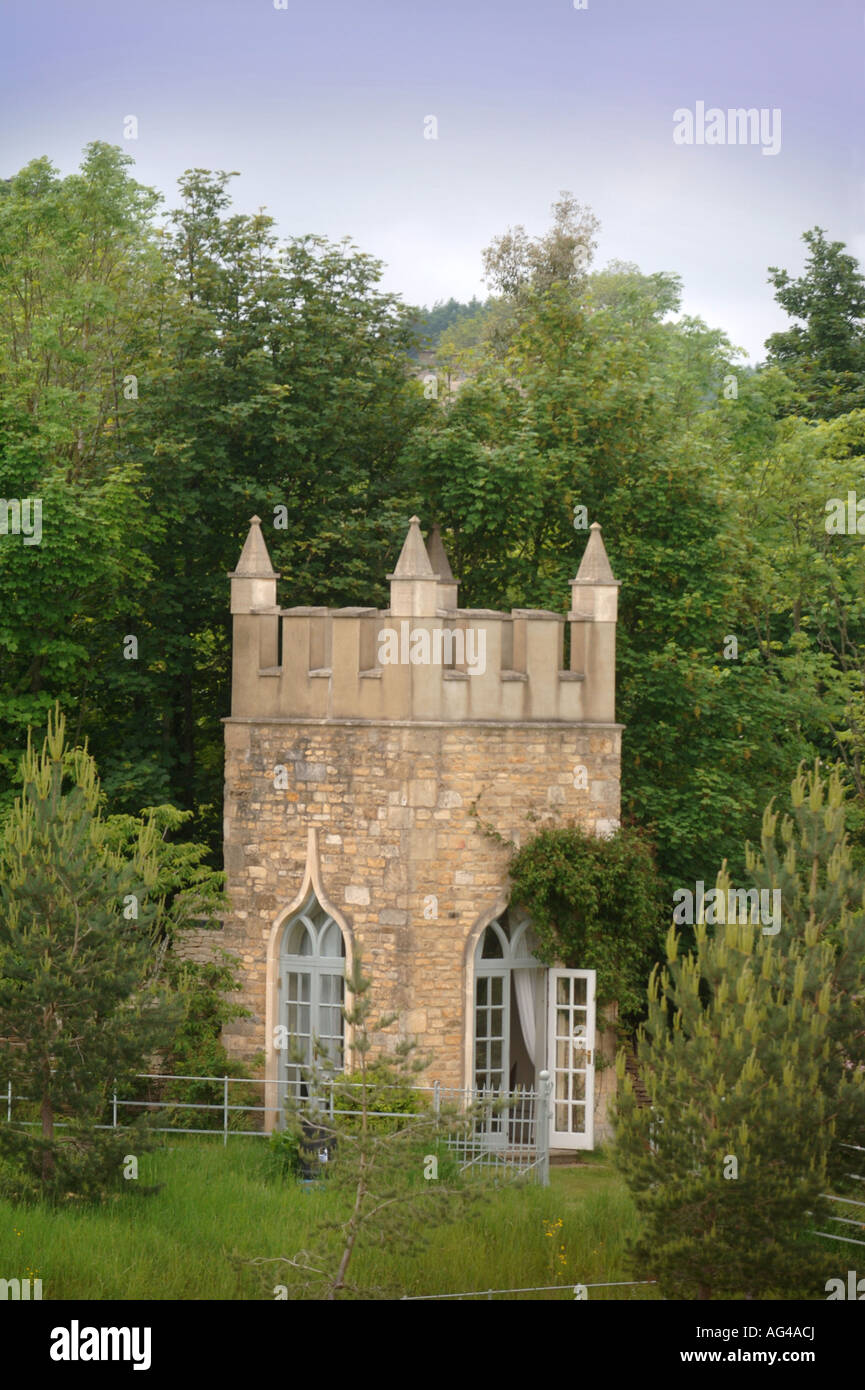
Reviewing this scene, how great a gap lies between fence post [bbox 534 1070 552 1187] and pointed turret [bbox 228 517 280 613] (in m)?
6.29

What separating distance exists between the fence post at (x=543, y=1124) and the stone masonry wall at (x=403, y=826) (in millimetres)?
958

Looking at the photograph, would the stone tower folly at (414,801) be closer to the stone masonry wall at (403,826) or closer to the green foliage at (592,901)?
the stone masonry wall at (403,826)

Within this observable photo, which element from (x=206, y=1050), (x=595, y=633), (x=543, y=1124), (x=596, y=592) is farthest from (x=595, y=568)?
(x=206, y=1050)

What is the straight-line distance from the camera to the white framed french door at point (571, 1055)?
1797cm

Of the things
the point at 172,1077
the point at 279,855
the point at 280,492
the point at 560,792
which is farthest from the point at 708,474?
the point at 172,1077

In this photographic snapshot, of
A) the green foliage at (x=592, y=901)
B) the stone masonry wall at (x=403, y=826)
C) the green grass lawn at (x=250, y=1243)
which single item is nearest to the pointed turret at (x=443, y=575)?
the stone masonry wall at (x=403, y=826)

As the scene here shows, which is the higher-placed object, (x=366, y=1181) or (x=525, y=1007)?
(x=525, y=1007)

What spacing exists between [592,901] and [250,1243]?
18.4 feet

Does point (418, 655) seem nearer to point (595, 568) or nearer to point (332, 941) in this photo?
point (595, 568)

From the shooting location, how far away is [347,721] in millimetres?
17844

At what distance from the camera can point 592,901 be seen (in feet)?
57.7

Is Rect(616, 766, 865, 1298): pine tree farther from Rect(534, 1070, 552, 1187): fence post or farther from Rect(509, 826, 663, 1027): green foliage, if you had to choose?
Rect(509, 826, 663, 1027): green foliage

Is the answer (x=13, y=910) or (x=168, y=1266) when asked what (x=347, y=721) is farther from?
(x=168, y=1266)

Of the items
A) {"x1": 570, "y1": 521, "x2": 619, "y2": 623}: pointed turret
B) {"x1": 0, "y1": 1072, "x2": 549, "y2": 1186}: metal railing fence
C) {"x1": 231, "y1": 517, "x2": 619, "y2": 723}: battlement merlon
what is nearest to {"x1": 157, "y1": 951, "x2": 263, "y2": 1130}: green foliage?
{"x1": 0, "y1": 1072, "x2": 549, "y2": 1186}: metal railing fence
